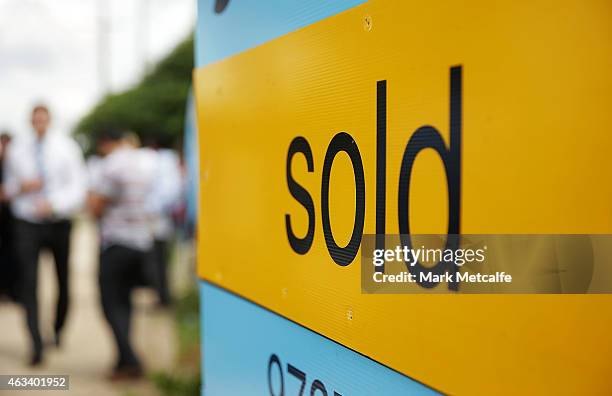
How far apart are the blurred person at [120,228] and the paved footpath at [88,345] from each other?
0.85 ft

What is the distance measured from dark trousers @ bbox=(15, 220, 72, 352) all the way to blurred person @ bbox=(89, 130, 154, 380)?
1.35 feet

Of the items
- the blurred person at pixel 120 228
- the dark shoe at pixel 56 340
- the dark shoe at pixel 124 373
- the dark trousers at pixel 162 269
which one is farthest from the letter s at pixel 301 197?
the dark trousers at pixel 162 269

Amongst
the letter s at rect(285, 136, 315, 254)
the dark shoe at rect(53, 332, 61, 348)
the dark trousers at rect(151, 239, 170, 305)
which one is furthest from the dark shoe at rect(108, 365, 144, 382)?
the letter s at rect(285, 136, 315, 254)

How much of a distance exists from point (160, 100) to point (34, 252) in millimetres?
33616

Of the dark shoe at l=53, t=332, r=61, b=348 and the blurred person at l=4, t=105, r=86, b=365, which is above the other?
the blurred person at l=4, t=105, r=86, b=365

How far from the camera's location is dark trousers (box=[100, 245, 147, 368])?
196 inches

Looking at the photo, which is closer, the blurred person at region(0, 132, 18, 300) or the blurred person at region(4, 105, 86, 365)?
the blurred person at region(4, 105, 86, 365)

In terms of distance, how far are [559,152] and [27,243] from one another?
15.5 feet

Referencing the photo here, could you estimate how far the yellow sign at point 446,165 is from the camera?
1.05m

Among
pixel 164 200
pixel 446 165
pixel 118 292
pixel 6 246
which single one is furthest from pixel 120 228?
pixel 446 165

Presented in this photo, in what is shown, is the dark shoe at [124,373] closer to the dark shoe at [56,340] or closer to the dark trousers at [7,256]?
the dark shoe at [56,340]

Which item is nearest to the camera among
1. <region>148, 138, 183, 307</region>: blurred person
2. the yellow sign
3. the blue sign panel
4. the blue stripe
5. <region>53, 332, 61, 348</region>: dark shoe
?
the yellow sign

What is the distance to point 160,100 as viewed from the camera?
3788 cm

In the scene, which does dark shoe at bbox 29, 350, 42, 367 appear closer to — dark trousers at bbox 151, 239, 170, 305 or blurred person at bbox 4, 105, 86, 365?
blurred person at bbox 4, 105, 86, 365
